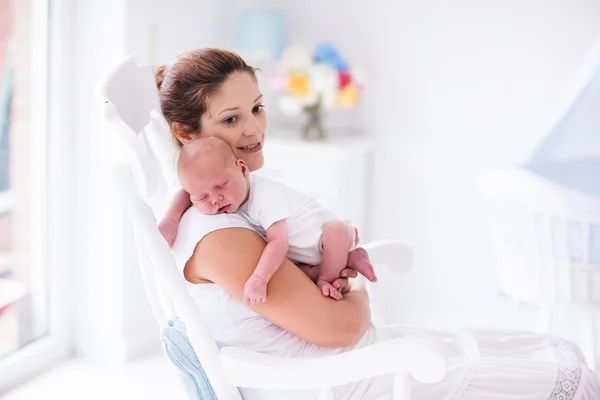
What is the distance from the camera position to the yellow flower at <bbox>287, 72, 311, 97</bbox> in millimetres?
3037

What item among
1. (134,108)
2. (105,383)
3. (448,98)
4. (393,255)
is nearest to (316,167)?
(448,98)

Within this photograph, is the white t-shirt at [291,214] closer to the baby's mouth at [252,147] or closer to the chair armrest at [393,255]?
the baby's mouth at [252,147]

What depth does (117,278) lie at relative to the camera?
2.80 m

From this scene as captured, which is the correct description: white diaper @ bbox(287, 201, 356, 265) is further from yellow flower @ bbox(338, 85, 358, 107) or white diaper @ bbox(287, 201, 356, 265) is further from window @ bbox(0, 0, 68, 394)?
yellow flower @ bbox(338, 85, 358, 107)

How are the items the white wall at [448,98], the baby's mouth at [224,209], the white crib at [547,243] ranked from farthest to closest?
the white wall at [448,98]
the white crib at [547,243]
the baby's mouth at [224,209]

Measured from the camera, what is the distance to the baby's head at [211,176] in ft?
4.29

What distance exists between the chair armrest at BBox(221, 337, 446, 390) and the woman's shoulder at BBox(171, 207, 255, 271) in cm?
18

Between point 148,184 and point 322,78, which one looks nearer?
point 148,184

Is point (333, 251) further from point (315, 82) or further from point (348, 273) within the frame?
point (315, 82)

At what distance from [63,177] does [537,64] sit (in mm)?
1920

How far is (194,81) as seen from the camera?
1390 mm

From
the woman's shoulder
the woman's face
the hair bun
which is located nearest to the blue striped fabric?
the woman's shoulder

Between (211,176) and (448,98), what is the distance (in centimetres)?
211

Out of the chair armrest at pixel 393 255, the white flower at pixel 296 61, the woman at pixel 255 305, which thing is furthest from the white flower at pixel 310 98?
the woman at pixel 255 305
